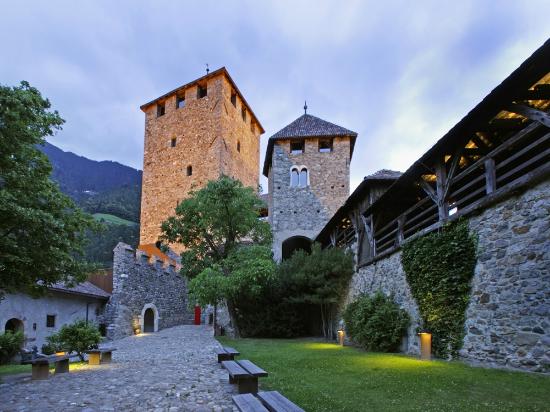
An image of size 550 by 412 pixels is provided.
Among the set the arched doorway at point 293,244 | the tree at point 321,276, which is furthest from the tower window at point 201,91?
the tree at point 321,276

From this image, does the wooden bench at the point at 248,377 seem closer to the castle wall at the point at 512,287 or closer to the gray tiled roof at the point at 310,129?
the castle wall at the point at 512,287

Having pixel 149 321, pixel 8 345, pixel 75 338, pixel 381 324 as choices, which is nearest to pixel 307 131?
pixel 149 321

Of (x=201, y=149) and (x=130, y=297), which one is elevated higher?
(x=201, y=149)

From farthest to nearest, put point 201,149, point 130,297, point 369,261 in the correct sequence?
1. point 201,149
2. point 130,297
3. point 369,261

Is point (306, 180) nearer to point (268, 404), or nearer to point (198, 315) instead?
point (198, 315)

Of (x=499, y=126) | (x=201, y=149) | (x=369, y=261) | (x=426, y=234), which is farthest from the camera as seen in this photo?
(x=201, y=149)

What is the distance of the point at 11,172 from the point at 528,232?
26.5 ft

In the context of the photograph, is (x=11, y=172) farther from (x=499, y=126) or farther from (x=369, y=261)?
(x=369, y=261)

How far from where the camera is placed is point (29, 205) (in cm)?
682

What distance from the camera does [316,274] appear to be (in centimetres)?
1516

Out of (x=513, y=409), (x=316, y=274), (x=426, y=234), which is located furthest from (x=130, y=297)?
(x=513, y=409)

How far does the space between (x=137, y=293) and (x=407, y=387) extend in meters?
17.4

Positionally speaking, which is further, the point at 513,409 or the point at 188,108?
the point at 188,108

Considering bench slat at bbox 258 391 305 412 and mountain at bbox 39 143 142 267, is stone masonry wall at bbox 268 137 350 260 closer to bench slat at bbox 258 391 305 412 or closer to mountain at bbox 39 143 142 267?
mountain at bbox 39 143 142 267
